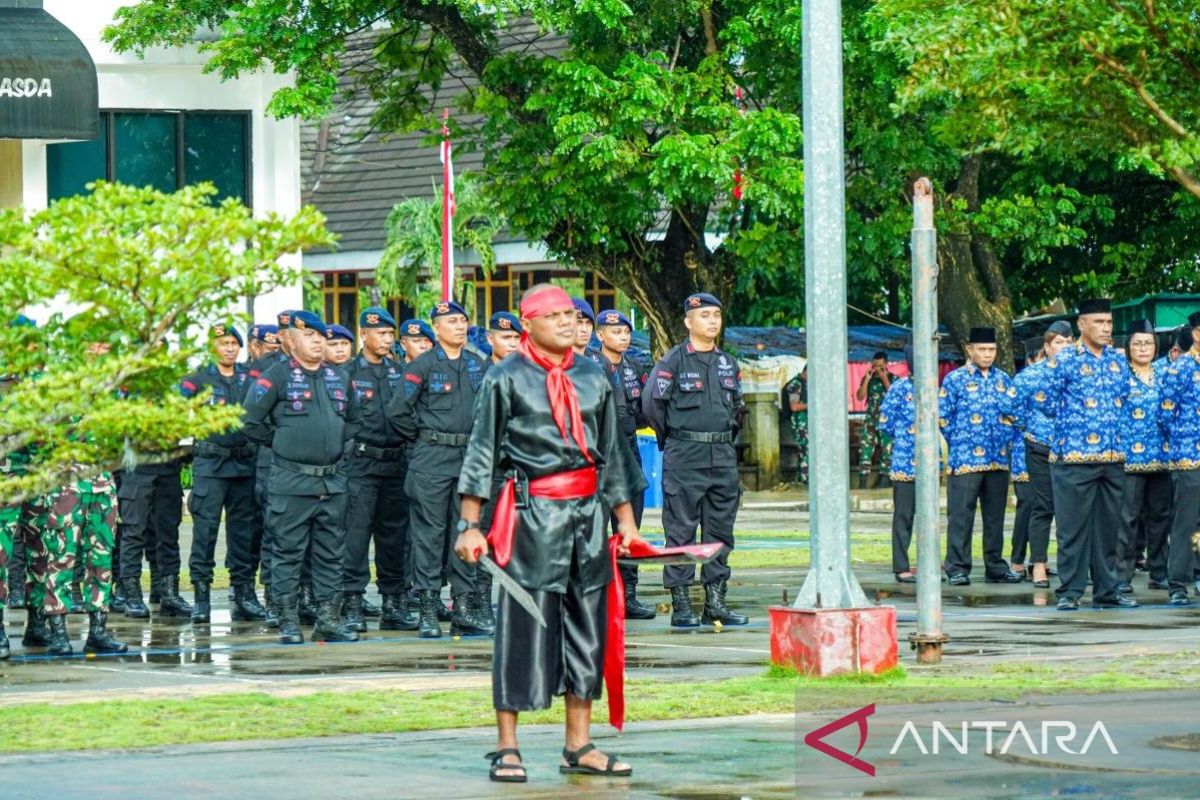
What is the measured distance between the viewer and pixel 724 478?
15.1 meters

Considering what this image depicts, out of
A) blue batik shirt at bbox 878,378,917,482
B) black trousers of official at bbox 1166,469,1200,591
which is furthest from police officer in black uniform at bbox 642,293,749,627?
blue batik shirt at bbox 878,378,917,482

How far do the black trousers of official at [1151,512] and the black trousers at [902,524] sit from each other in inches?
74.5

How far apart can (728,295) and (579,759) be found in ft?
74.5

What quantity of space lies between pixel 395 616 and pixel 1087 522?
16.1 ft

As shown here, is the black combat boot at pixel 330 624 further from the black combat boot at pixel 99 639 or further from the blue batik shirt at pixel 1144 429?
the blue batik shirt at pixel 1144 429

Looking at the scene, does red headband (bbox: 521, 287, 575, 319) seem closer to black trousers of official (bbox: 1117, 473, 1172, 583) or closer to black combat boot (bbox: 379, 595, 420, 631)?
black combat boot (bbox: 379, 595, 420, 631)

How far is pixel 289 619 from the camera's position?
564 inches

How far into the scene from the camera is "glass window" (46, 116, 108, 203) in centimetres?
2952

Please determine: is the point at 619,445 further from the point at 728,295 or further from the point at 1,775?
the point at 728,295

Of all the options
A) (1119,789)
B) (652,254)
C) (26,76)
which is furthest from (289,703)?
(652,254)

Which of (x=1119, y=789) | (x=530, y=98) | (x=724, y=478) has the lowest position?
(x=1119, y=789)

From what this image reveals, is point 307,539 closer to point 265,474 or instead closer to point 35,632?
point 35,632

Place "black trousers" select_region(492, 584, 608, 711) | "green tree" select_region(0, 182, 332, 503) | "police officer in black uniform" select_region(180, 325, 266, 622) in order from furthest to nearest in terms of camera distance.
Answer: "police officer in black uniform" select_region(180, 325, 266, 622), "black trousers" select_region(492, 584, 608, 711), "green tree" select_region(0, 182, 332, 503)

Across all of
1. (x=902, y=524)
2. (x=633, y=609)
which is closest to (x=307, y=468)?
(x=633, y=609)
